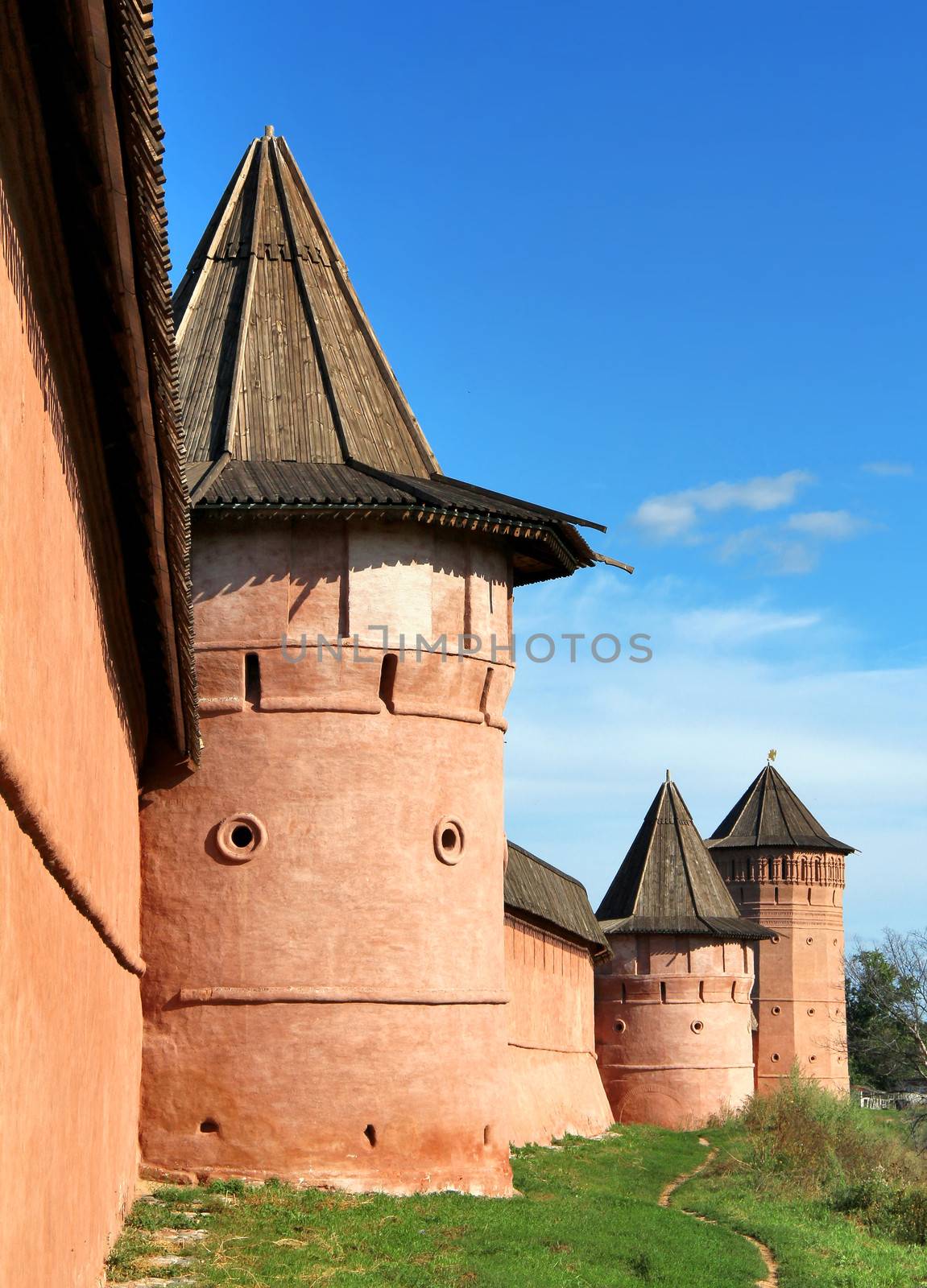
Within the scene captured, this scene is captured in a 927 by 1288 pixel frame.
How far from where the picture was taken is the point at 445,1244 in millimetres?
10305

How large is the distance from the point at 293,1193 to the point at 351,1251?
178cm

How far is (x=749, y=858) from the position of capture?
44.1m

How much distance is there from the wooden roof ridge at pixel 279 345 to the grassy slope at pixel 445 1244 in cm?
557

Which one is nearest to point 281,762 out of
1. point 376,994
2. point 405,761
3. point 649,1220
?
point 405,761

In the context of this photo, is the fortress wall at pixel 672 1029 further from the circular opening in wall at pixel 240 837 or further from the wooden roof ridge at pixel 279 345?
the circular opening in wall at pixel 240 837

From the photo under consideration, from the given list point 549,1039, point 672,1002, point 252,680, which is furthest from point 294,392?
point 672,1002

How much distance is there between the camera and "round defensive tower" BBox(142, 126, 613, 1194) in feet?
39.7

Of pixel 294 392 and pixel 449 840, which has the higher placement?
pixel 294 392

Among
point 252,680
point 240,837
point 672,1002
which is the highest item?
point 252,680

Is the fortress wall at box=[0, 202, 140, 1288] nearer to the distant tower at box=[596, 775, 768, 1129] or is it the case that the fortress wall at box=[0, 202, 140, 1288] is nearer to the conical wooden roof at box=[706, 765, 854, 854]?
the distant tower at box=[596, 775, 768, 1129]

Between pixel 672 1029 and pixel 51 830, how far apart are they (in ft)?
89.9

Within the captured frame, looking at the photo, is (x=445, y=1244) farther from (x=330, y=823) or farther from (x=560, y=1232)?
(x=330, y=823)

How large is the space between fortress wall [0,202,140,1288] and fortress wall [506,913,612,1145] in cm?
1281

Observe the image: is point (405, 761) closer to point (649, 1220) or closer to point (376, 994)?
point (376, 994)
